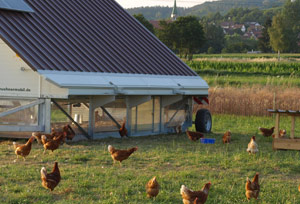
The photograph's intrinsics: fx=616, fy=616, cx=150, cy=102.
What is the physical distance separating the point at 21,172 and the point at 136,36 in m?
10.7

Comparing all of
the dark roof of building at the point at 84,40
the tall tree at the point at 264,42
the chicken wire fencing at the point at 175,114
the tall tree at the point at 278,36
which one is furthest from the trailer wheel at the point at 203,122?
the tall tree at the point at 264,42

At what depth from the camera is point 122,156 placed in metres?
12.7

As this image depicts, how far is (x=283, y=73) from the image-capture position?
49.5m

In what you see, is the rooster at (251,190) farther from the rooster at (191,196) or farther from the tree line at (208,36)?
the tree line at (208,36)

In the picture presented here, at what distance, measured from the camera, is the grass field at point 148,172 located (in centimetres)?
979

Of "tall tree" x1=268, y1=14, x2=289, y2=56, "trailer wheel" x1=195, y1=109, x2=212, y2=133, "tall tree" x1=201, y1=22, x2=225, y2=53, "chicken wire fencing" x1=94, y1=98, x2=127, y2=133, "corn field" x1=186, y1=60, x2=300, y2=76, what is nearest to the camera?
"chicken wire fencing" x1=94, y1=98, x2=127, y2=133

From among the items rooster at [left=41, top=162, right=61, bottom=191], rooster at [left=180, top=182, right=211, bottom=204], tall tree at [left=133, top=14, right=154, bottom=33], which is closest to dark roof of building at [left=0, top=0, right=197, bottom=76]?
rooster at [left=41, top=162, right=61, bottom=191]

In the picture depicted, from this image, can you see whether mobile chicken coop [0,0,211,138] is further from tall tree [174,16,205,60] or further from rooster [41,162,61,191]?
tall tree [174,16,205,60]

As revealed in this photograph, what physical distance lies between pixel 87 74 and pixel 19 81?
1.90m

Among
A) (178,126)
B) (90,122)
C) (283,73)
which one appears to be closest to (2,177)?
(90,122)

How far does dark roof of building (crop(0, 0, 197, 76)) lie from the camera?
645 inches

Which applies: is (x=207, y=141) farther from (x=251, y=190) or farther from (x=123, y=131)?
(x=251, y=190)

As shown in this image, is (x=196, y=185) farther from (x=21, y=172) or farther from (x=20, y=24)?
(x=20, y=24)

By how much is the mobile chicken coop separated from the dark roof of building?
3 cm
